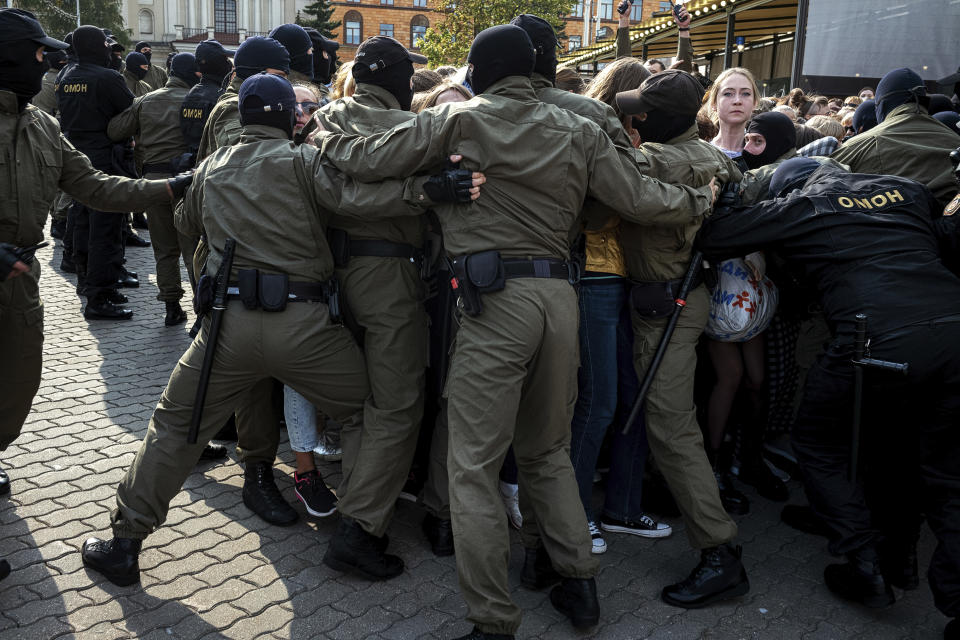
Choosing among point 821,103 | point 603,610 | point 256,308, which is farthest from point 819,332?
point 821,103

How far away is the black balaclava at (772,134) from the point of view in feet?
14.2

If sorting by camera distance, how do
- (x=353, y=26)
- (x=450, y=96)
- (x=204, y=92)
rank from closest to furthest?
(x=450, y=96), (x=204, y=92), (x=353, y=26)

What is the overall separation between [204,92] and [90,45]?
1.48 m

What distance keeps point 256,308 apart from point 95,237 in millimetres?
4775

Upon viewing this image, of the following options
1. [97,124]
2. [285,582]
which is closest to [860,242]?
[285,582]

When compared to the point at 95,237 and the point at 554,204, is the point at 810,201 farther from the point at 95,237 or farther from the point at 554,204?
the point at 95,237

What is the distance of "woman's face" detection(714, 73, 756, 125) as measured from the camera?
177 inches

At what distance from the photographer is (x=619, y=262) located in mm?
3658

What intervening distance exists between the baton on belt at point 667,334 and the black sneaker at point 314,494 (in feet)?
4.89

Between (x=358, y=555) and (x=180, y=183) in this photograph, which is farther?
(x=180, y=183)

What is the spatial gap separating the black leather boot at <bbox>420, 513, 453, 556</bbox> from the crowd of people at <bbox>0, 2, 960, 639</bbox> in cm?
1

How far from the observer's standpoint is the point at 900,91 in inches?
182

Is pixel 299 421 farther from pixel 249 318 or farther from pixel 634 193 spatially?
pixel 634 193

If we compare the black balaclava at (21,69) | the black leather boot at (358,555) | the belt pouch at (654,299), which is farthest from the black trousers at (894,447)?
the black balaclava at (21,69)
